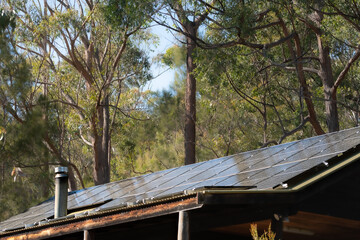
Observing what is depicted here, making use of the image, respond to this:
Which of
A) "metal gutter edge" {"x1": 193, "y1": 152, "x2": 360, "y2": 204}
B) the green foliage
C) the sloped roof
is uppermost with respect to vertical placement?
the green foliage

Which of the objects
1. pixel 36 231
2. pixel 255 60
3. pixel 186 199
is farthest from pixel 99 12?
pixel 186 199

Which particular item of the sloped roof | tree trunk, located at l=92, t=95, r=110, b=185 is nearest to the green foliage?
tree trunk, located at l=92, t=95, r=110, b=185

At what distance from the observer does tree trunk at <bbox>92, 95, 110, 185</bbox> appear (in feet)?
83.4

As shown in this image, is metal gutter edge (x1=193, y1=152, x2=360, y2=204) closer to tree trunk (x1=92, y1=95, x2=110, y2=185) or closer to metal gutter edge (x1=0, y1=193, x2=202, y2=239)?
metal gutter edge (x1=0, y1=193, x2=202, y2=239)

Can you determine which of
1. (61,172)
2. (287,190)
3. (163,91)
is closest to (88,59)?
(163,91)

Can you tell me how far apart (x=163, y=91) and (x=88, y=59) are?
15.8 feet

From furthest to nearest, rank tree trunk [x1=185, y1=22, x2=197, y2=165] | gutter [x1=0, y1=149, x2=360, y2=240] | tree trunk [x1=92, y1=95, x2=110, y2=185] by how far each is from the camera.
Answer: tree trunk [x1=185, y1=22, x2=197, y2=165], tree trunk [x1=92, y1=95, x2=110, y2=185], gutter [x1=0, y1=149, x2=360, y2=240]

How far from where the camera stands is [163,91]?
3162 centimetres

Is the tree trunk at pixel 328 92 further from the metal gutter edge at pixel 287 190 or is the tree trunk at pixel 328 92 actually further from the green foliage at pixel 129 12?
the metal gutter edge at pixel 287 190

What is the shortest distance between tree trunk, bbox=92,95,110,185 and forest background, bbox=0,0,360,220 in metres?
0.05

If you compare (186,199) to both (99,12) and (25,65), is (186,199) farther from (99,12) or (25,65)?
(99,12)

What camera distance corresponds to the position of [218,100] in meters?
28.6

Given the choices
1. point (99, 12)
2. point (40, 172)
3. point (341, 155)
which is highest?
point (99, 12)

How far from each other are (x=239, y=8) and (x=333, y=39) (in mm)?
5077
